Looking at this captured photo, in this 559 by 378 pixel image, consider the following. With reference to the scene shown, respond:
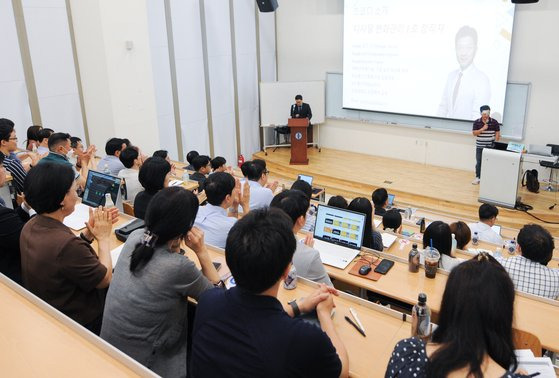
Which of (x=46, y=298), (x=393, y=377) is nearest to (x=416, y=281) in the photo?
(x=393, y=377)

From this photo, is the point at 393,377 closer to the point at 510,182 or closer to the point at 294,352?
the point at 294,352

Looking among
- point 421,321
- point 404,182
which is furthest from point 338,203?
point 404,182

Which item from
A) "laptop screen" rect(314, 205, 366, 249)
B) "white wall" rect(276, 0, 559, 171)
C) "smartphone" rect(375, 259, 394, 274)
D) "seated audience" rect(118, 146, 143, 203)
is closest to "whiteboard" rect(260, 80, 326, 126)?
"white wall" rect(276, 0, 559, 171)

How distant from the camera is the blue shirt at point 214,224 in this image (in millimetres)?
3305

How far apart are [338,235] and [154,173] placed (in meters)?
1.51

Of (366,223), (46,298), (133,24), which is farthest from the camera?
(133,24)

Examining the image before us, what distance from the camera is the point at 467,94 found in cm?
845

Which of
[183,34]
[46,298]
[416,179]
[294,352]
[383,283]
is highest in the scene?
[183,34]

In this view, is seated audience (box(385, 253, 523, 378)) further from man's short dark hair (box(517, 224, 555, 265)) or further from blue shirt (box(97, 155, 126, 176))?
blue shirt (box(97, 155, 126, 176))

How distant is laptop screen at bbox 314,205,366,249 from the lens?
3.48 metres

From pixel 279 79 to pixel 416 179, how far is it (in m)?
4.37

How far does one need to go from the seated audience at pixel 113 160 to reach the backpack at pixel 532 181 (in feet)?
21.2

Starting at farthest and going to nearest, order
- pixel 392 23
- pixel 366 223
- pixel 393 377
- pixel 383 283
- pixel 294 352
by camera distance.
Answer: pixel 392 23 → pixel 366 223 → pixel 383 283 → pixel 393 377 → pixel 294 352

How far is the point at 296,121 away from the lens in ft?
31.3
